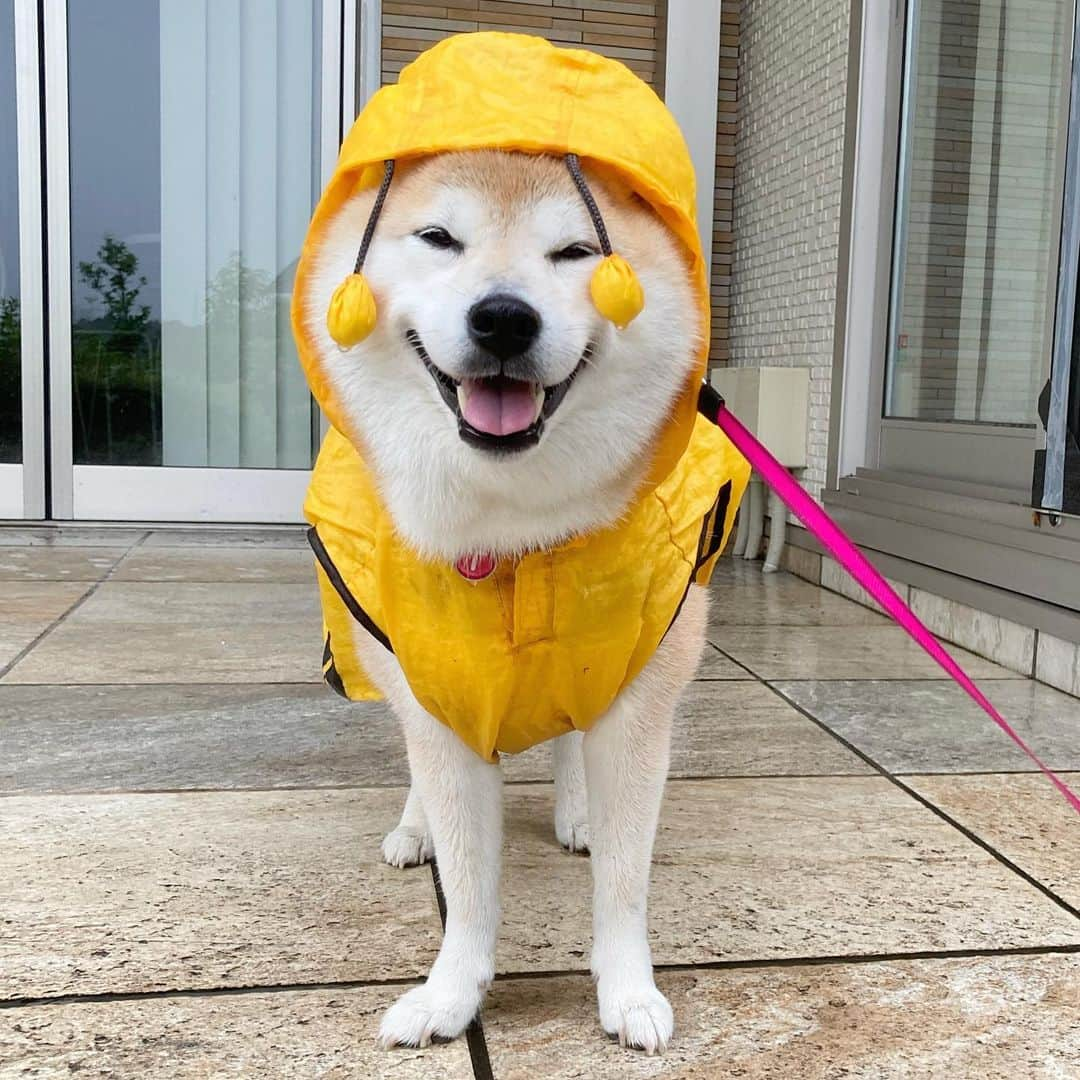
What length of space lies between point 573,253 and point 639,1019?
1011mm

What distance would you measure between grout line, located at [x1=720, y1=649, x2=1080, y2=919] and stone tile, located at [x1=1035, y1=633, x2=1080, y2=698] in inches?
33.0

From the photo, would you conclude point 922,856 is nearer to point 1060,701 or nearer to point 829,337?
point 1060,701

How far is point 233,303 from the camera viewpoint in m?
6.30

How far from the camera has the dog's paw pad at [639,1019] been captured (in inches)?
58.4

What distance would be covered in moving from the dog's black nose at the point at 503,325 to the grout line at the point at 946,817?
4.68 feet

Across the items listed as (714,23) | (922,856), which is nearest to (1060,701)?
(922,856)

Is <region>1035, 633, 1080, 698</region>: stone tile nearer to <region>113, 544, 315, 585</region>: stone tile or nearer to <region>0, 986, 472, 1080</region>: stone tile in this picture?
<region>0, 986, 472, 1080</region>: stone tile

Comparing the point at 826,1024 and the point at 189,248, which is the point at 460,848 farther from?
the point at 189,248

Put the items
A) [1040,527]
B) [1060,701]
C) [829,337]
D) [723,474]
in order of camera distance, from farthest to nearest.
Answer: [829,337], [1040,527], [1060,701], [723,474]

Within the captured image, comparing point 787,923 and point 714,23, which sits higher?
point 714,23

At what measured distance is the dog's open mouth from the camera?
4.24 feet

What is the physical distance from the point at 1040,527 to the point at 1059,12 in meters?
1.79

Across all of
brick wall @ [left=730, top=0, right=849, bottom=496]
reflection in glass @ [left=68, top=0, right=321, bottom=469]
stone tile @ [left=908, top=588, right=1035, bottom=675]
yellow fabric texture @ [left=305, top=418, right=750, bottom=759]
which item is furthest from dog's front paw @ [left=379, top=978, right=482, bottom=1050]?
reflection in glass @ [left=68, top=0, right=321, bottom=469]

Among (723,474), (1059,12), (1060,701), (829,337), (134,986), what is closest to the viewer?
(134,986)
